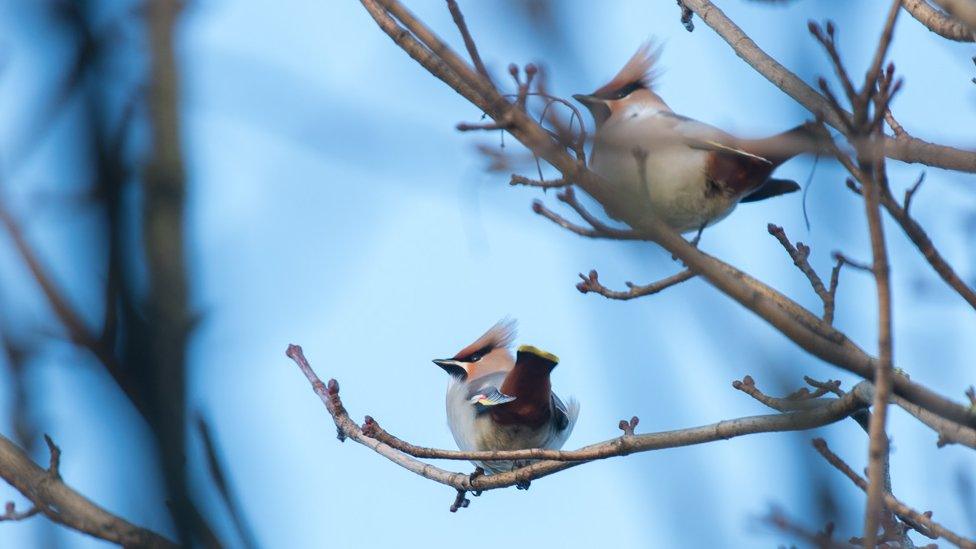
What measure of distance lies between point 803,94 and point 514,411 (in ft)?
7.60

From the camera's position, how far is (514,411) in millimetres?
5156

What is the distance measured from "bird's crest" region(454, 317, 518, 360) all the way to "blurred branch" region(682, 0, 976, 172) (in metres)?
3.09

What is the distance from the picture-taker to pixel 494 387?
5402 millimetres

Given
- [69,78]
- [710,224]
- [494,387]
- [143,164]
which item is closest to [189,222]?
[143,164]

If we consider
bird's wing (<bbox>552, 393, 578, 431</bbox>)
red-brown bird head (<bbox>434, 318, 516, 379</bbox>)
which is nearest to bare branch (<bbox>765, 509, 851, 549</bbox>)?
bird's wing (<bbox>552, 393, 578, 431</bbox>)

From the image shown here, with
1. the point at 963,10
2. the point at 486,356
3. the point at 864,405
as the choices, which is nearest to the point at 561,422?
the point at 486,356

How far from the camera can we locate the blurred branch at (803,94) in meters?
3.22

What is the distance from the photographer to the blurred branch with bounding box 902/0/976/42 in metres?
3.58

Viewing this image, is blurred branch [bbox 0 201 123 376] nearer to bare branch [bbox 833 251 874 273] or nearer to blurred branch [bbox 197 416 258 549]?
blurred branch [bbox 197 416 258 549]

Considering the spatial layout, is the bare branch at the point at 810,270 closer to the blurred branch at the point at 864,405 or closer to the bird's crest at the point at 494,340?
the blurred branch at the point at 864,405

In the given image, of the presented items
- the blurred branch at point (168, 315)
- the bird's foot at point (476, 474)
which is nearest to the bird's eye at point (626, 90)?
the bird's foot at point (476, 474)

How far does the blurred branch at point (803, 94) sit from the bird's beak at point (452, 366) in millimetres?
2989

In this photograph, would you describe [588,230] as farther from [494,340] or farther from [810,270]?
[494,340]

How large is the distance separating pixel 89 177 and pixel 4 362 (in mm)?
325
